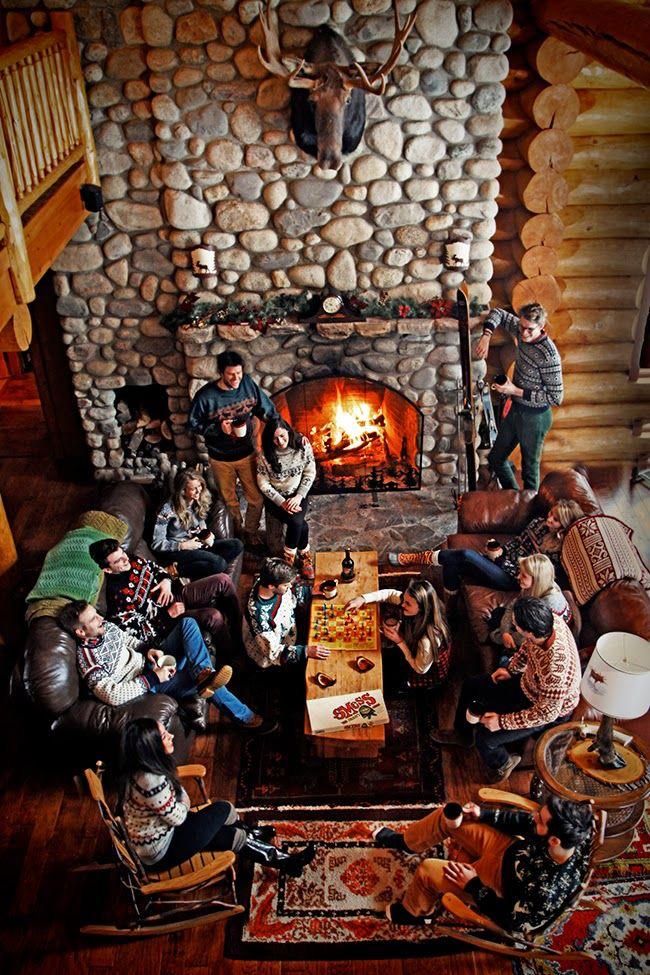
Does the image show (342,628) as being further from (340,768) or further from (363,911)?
(363,911)

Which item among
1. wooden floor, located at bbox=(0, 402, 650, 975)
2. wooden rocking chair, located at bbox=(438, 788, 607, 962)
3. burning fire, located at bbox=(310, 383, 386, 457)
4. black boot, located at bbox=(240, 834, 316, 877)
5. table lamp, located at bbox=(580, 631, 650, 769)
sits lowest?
wooden floor, located at bbox=(0, 402, 650, 975)

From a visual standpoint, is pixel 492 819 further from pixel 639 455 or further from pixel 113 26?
pixel 113 26

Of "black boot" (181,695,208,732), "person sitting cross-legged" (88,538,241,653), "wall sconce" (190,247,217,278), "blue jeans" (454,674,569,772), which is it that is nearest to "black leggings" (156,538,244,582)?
"person sitting cross-legged" (88,538,241,653)

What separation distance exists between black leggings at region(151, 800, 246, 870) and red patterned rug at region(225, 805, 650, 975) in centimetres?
37

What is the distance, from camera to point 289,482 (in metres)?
6.11

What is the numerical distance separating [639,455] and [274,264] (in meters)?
3.64

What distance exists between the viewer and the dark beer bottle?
559 cm

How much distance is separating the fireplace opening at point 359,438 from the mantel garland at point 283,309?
0.81 metres

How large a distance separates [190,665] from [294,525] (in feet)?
4.92

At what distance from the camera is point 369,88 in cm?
534

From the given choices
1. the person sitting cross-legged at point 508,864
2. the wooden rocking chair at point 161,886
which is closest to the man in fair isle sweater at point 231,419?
the wooden rocking chair at point 161,886

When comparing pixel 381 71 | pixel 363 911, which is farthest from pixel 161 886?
pixel 381 71

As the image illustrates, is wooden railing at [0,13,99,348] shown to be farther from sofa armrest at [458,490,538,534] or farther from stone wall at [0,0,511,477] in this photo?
sofa armrest at [458,490,538,534]

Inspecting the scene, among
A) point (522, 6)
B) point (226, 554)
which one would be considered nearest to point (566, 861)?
point (226, 554)
